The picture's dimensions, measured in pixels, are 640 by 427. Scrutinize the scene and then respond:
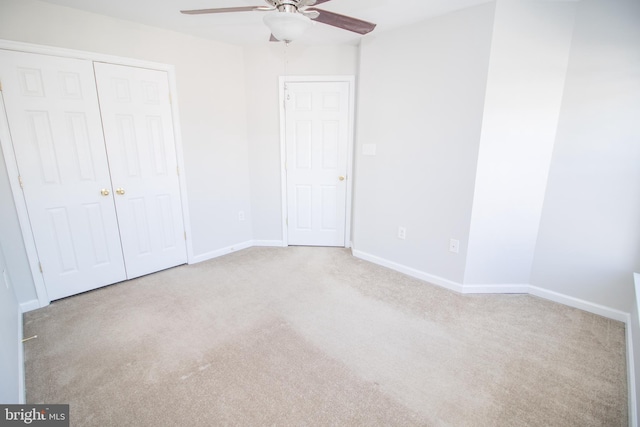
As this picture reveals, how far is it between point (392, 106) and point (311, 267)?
1930mm

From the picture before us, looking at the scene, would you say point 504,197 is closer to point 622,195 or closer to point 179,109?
point 622,195

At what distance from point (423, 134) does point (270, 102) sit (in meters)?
1.88

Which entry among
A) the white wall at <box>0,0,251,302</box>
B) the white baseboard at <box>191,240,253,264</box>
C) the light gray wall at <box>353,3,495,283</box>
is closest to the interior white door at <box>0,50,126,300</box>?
the white wall at <box>0,0,251,302</box>

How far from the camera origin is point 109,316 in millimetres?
2387

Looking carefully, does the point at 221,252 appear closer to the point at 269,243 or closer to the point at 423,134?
the point at 269,243

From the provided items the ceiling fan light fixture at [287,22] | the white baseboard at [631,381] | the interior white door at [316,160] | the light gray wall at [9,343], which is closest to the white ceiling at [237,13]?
the interior white door at [316,160]

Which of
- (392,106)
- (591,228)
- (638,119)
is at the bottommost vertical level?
(591,228)

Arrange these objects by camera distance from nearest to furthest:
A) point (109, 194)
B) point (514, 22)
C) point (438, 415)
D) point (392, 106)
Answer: point (438, 415)
point (514, 22)
point (109, 194)
point (392, 106)

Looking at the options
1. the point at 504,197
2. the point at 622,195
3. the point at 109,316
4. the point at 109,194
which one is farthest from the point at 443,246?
the point at 109,194

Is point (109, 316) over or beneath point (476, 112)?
beneath

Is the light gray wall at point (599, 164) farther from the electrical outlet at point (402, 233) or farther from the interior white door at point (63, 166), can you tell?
the interior white door at point (63, 166)

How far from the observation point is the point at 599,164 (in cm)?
230

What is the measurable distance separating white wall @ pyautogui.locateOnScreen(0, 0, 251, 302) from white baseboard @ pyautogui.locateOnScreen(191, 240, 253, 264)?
0.04 metres

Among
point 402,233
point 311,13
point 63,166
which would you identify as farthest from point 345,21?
point 63,166
